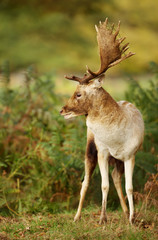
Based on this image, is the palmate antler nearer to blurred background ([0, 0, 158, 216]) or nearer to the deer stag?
the deer stag

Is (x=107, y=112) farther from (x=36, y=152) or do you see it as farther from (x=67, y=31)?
(x=67, y=31)

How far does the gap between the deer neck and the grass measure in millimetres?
1065

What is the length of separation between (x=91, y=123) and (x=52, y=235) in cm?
112

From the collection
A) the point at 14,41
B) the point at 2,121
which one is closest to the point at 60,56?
the point at 14,41

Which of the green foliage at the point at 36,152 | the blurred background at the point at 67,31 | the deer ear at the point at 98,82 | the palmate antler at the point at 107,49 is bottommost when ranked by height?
the green foliage at the point at 36,152

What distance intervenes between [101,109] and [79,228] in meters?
1.19

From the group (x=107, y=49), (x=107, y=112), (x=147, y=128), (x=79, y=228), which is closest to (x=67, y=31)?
(x=147, y=128)

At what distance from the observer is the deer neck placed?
11.6 feet

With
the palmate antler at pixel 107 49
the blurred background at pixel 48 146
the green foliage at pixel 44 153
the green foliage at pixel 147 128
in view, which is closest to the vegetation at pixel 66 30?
the blurred background at pixel 48 146

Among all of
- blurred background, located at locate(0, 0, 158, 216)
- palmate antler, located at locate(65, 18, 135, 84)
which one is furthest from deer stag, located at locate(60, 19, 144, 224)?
blurred background, located at locate(0, 0, 158, 216)

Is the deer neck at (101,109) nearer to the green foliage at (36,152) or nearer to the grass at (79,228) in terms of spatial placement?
the grass at (79,228)

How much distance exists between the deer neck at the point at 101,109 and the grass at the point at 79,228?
1065 mm

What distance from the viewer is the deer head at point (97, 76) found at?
140 inches

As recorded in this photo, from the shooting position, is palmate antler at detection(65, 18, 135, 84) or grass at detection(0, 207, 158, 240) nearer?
grass at detection(0, 207, 158, 240)
